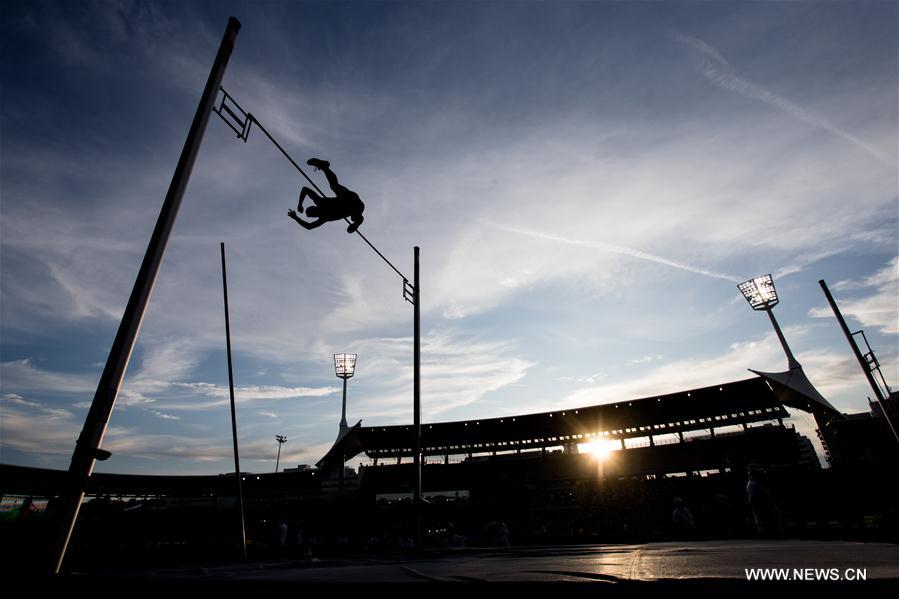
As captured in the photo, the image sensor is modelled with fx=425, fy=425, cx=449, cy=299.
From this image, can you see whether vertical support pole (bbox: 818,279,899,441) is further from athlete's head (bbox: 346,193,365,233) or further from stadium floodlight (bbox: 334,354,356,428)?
stadium floodlight (bbox: 334,354,356,428)

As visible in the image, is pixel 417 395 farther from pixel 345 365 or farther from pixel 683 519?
pixel 345 365

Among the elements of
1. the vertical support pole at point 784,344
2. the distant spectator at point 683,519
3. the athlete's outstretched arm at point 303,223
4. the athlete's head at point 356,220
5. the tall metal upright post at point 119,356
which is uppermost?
the vertical support pole at point 784,344

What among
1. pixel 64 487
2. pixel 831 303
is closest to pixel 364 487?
pixel 831 303

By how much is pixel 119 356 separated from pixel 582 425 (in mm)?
35740

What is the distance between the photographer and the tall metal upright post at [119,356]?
9.87 feet

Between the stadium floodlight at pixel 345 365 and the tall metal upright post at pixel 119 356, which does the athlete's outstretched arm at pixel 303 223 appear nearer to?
the tall metal upright post at pixel 119 356

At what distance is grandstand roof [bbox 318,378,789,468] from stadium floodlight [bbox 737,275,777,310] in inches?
537

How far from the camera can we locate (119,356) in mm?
A: 3375

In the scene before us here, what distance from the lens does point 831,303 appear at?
1616 cm

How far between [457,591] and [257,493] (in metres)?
46.6

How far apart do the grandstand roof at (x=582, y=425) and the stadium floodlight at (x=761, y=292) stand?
13.6m

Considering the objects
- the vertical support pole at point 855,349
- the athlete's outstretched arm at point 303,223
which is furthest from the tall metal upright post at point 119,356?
the vertical support pole at point 855,349

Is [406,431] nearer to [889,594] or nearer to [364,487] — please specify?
[364,487]

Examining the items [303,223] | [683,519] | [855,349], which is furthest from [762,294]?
[303,223]
